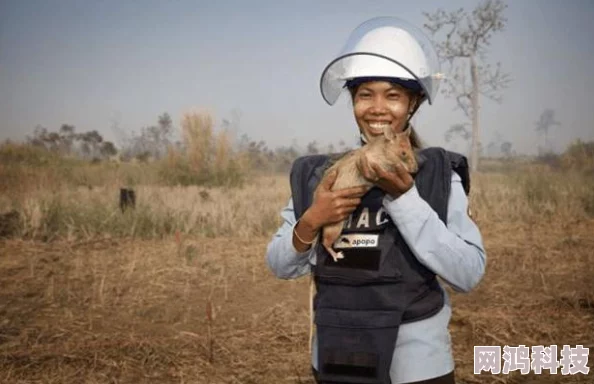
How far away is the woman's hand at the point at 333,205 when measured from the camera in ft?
4.85

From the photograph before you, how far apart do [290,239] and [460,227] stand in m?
0.47

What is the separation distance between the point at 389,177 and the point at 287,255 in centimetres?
40

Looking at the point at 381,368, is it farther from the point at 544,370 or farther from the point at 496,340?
the point at 496,340

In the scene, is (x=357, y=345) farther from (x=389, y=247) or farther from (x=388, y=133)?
(x=388, y=133)

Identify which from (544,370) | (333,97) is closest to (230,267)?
(544,370)

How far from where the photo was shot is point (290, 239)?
1.59 meters

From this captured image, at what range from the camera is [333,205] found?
58.1 inches

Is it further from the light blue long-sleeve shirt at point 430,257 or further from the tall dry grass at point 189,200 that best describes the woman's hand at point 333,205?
the tall dry grass at point 189,200

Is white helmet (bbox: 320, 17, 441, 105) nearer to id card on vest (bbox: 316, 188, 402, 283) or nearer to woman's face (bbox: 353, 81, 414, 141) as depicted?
woman's face (bbox: 353, 81, 414, 141)

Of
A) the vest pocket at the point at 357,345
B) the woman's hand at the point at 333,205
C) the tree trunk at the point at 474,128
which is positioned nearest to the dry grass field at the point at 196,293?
the vest pocket at the point at 357,345

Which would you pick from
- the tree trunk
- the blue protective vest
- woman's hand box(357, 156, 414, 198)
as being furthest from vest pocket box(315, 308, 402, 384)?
the tree trunk

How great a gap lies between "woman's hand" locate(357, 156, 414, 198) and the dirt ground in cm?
264

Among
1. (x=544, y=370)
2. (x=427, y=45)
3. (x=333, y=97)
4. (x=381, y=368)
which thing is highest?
(x=427, y=45)

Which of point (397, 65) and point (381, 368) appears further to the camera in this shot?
point (397, 65)
